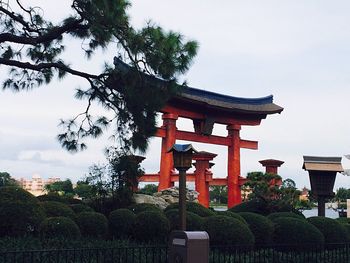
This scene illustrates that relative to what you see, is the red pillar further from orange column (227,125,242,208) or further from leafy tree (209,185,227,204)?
leafy tree (209,185,227,204)

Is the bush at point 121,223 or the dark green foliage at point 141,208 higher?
the dark green foliage at point 141,208

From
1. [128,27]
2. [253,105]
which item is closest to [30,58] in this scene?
[128,27]

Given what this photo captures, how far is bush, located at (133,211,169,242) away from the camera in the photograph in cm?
1098

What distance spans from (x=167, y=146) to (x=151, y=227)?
39.7 feet

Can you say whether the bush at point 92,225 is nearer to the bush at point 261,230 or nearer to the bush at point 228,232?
the bush at point 228,232

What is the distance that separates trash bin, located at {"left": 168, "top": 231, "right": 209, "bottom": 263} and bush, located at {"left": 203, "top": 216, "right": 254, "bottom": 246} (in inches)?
195

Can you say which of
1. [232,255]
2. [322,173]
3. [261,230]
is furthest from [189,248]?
[322,173]

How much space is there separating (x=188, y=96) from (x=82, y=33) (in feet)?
42.6

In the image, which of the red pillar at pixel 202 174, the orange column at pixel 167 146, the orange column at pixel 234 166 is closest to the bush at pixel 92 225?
the orange column at pixel 167 146

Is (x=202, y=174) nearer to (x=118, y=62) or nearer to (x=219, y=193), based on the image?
(x=118, y=62)

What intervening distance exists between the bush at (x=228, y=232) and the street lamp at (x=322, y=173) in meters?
4.48

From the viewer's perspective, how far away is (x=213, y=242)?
10.7m

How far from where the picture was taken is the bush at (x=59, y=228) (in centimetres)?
970

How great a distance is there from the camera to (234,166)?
1052 inches
